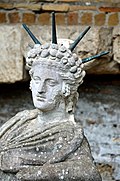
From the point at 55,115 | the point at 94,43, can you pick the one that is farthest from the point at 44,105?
the point at 94,43

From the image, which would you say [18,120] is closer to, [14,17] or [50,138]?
[50,138]

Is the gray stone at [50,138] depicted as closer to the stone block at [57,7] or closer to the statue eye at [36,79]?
the statue eye at [36,79]

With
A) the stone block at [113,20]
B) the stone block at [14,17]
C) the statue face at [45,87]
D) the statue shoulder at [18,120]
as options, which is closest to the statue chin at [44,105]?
the statue face at [45,87]

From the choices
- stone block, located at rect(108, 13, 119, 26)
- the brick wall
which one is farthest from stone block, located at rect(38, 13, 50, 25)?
stone block, located at rect(108, 13, 119, 26)

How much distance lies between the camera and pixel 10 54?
537cm

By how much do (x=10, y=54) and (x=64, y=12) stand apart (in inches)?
19.6

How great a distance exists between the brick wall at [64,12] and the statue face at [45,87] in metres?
1.80

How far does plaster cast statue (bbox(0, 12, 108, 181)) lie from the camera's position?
3.38 metres

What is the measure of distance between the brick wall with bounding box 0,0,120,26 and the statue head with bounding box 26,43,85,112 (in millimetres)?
1743

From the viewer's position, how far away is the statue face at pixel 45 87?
3498 millimetres

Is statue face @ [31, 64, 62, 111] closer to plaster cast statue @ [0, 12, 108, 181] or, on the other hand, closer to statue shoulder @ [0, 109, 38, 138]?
plaster cast statue @ [0, 12, 108, 181]

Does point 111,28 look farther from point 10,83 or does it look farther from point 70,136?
point 70,136

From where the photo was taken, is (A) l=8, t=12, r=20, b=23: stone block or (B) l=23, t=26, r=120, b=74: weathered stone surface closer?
(B) l=23, t=26, r=120, b=74: weathered stone surface

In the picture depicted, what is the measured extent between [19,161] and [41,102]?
308 mm
